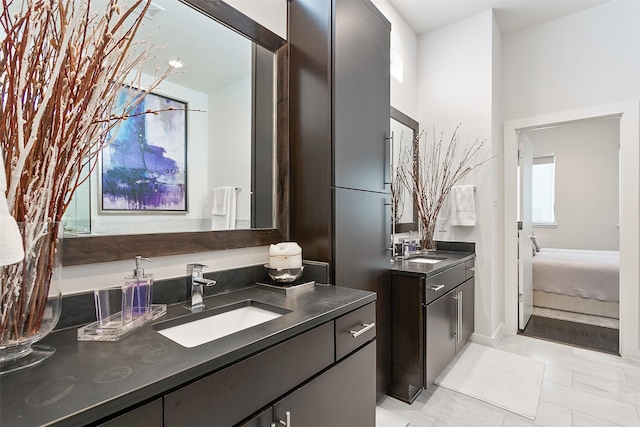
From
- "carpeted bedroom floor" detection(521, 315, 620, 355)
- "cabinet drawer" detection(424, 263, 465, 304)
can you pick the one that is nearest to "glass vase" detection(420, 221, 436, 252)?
"cabinet drawer" detection(424, 263, 465, 304)

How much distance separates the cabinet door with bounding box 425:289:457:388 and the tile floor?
17 centimetres

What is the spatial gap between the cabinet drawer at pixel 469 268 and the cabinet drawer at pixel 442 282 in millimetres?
88

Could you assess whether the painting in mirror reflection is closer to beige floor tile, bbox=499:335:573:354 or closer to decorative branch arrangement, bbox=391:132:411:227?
decorative branch arrangement, bbox=391:132:411:227

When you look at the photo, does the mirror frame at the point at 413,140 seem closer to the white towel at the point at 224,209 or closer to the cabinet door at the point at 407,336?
the cabinet door at the point at 407,336

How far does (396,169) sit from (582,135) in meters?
4.87

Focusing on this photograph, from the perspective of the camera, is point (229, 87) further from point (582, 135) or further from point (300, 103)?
point (582, 135)

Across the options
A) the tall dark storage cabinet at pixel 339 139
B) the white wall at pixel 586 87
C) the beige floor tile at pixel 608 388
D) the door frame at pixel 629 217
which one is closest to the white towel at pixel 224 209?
the tall dark storage cabinet at pixel 339 139

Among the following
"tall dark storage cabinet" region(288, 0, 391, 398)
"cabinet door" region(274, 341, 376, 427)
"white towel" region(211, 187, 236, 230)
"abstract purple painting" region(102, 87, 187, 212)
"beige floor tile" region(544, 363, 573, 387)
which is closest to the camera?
"cabinet door" region(274, 341, 376, 427)

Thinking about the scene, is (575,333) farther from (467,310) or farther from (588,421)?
(588,421)

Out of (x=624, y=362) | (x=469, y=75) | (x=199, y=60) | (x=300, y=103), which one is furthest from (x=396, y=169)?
(x=624, y=362)

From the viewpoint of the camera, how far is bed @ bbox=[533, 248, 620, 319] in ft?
11.0

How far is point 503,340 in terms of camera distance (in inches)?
118

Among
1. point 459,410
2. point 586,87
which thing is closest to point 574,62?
point 586,87

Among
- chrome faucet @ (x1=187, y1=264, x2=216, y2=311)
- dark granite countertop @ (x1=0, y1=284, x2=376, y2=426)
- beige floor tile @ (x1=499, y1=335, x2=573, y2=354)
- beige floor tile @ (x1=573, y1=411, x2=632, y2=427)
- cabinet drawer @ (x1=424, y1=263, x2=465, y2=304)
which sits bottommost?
beige floor tile @ (x1=499, y1=335, x2=573, y2=354)
